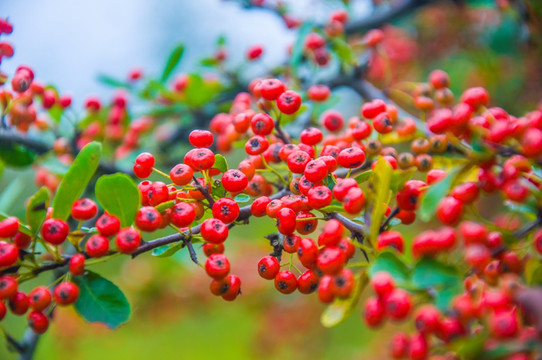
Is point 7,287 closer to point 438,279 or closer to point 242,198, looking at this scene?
point 242,198

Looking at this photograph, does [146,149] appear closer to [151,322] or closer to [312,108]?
[312,108]

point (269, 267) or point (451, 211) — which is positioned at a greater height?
point (451, 211)

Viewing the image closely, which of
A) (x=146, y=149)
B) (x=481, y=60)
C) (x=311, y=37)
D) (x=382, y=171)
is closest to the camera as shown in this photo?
(x=382, y=171)

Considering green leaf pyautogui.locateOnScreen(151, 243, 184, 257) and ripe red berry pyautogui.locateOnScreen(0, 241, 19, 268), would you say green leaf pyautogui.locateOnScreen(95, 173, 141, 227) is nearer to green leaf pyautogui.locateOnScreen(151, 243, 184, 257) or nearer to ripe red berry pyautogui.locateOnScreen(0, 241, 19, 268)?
green leaf pyautogui.locateOnScreen(151, 243, 184, 257)

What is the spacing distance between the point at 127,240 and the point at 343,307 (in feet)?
1.77

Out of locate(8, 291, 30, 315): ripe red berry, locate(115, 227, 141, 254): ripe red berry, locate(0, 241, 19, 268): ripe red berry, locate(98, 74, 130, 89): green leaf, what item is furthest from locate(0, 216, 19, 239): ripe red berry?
locate(98, 74, 130, 89): green leaf

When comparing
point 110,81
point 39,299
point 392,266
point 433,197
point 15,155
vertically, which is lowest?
point 110,81

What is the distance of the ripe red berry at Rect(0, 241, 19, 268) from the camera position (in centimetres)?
118

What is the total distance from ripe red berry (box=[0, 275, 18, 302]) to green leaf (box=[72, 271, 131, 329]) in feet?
0.48

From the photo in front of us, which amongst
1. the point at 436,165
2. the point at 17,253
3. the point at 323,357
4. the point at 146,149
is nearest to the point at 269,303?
the point at 323,357

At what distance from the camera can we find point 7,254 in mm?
1186

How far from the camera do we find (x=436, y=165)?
1.61 meters

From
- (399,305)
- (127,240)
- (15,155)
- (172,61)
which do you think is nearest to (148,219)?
(127,240)

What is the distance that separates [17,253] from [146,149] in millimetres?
1838
